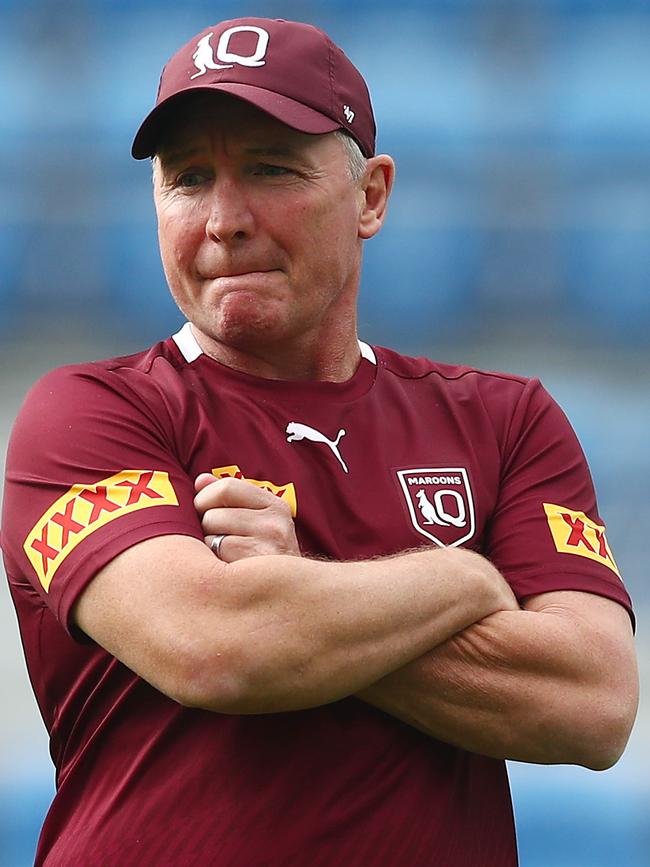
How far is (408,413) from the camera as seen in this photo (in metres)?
1.67

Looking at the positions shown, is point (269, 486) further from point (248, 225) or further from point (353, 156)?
point (353, 156)

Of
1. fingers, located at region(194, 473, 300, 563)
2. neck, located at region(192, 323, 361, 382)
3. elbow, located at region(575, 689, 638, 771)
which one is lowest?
elbow, located at region(575, 689, 638, 771)

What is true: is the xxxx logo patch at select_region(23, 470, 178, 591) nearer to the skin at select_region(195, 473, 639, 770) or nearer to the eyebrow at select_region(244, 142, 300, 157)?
the skin at select_region(195, 473, 639, 770)

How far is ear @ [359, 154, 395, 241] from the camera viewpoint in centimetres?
174

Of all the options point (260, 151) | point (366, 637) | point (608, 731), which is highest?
point (260, 151)

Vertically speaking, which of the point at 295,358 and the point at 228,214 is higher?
the point at 228,214

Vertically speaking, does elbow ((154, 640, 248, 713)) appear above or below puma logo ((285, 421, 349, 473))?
below

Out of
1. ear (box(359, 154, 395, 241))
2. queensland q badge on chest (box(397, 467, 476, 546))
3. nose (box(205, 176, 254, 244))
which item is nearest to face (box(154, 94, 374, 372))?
nose (box(205, 176, 254, 244))

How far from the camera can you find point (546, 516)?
1587 mm

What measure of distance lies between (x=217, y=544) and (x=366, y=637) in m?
0.17

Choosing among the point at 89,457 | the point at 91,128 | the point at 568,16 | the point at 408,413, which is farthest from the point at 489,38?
the point at 89,457

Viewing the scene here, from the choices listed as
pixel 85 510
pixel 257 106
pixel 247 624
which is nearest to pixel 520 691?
pixel 247 624

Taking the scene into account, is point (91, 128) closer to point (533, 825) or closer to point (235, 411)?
point (533, 825)

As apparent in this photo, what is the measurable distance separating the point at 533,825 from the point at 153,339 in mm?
1623
